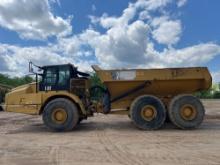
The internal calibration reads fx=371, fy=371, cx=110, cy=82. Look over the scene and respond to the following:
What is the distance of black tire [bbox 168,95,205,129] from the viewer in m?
14.7

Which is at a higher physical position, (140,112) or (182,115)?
(140,112)

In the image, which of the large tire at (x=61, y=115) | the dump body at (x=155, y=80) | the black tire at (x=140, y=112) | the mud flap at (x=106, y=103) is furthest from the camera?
the mud flap at (x=106, y=103)

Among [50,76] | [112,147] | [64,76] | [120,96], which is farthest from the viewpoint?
[120,96]

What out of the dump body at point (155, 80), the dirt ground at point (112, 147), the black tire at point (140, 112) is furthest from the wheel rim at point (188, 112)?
the dump body at point (155, 80)

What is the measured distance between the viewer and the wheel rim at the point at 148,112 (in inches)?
579

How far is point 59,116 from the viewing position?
578 inches

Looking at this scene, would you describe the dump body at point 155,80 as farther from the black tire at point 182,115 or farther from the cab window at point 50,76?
the cab window at point 50,76

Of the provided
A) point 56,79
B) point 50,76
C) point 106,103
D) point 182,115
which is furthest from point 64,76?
point 182,115

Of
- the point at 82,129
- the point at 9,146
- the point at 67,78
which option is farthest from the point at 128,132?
the point at 9,146

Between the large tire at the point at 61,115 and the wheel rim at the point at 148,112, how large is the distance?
2.63m

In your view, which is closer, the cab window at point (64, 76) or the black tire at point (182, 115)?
the black tire at point (182, 115)

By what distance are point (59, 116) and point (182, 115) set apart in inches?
193

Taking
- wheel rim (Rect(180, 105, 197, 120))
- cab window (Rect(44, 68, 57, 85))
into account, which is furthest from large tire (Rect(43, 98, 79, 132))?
wheel rim (Rect(180, 105, 197, 120))

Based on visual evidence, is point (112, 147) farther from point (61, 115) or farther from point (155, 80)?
point (155, 80)
